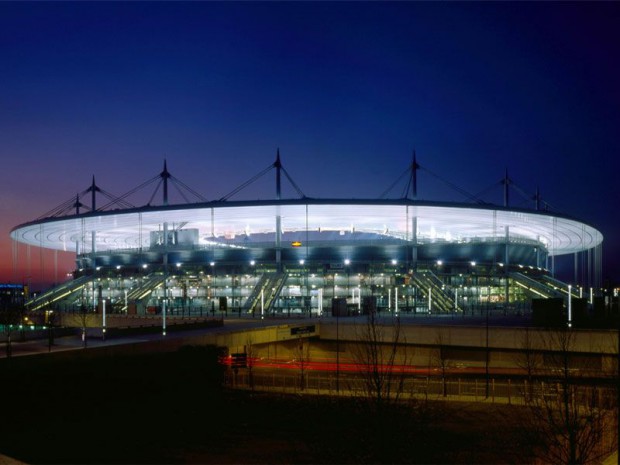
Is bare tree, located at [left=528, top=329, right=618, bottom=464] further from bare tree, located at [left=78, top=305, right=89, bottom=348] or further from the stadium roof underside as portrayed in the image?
the stadium roof underside

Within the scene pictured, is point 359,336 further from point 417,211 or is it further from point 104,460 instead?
point 417,211

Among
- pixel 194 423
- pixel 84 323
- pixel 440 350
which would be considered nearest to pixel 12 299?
pixel 84 323

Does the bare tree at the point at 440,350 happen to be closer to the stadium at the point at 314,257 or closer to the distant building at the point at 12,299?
the stadium at the point at 314,257

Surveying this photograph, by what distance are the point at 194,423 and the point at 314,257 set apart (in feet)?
163

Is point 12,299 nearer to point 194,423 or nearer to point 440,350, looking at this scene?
point 440,350

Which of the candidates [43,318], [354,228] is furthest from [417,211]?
[43,318]

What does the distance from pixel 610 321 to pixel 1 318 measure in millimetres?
41381

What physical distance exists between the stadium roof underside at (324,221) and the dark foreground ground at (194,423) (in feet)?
128

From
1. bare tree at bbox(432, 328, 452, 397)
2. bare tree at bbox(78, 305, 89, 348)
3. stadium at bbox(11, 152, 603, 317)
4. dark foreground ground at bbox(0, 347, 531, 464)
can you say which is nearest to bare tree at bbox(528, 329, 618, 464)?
dark foreground ground at bbox(0, 347, 531, 464)

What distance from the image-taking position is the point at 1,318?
45344mm

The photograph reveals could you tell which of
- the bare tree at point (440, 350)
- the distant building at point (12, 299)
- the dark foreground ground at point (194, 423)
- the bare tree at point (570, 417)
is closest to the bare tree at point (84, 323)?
the dark foreground ground at point (194, 423)

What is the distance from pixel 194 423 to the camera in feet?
73.0

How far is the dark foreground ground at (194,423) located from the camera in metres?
18.3

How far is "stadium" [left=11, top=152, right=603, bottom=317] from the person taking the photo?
214 ft
